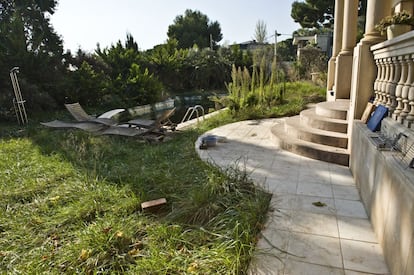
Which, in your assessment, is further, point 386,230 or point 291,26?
point 291,26

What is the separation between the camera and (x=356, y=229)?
6.59 feet

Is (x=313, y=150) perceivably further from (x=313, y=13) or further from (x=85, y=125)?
(x=313, y=13)

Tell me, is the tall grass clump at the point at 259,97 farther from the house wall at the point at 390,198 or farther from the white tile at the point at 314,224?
the white tile at the point at 314,224

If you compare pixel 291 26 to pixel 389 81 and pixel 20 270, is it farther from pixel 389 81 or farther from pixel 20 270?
pixel 20 270

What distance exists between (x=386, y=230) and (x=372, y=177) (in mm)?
542

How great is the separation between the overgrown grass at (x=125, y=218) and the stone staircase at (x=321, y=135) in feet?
4.54

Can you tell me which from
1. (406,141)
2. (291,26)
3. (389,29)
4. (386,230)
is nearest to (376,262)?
(386,230)

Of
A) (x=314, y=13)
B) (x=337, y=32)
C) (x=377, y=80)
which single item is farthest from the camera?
(x=314, y=13)

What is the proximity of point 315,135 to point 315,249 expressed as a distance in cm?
231

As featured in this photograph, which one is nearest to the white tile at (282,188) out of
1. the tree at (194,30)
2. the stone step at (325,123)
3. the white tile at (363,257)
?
the white tile at (363,257)

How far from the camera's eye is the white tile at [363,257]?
160 cm

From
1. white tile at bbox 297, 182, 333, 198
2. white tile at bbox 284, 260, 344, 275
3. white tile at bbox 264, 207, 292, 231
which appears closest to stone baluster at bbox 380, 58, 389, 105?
white tile at bbox 297, 182, 333, 198

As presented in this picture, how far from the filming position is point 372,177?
2.10 m

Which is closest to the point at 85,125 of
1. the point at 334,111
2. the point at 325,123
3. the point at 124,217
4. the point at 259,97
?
the point at 259,97
